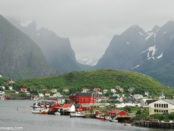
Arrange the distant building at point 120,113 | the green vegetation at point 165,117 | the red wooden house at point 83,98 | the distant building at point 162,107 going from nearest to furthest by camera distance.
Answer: the green vegetation at point 165,117 < the distant building at point 162,107 < the distant building at point 120,113 < the red wooden house at point 83,98

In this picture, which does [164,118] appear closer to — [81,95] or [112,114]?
[112,114]

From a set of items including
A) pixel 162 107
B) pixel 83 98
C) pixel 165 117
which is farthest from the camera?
pixel 83 98

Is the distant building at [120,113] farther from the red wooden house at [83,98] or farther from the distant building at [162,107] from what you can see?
the red wooden house at [83,98]

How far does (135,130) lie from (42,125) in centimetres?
2547

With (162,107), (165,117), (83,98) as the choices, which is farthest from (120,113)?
(83,98)

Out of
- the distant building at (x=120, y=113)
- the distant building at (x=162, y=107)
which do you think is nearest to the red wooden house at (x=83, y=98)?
the distant building at (x=120, y=113)

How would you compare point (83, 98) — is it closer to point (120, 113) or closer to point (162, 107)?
point (120, 113)

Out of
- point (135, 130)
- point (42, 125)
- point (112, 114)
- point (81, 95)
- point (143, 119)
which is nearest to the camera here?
point (135, 130)

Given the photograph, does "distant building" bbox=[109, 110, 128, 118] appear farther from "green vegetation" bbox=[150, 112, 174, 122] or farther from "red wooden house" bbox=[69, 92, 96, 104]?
"red wooden house" bbox=[69, 92, 96, 104]

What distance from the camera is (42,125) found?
101 meters

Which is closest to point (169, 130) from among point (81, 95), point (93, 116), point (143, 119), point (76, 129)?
point (143, 119)

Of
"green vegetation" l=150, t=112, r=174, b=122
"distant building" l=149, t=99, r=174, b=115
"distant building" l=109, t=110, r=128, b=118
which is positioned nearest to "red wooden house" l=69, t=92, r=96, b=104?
"distant building" l=109, t=110, r=128, b=118

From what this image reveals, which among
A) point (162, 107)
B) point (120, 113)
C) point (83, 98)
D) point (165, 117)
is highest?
point (83, 98)

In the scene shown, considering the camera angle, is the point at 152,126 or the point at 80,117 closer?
the point at 152,126
